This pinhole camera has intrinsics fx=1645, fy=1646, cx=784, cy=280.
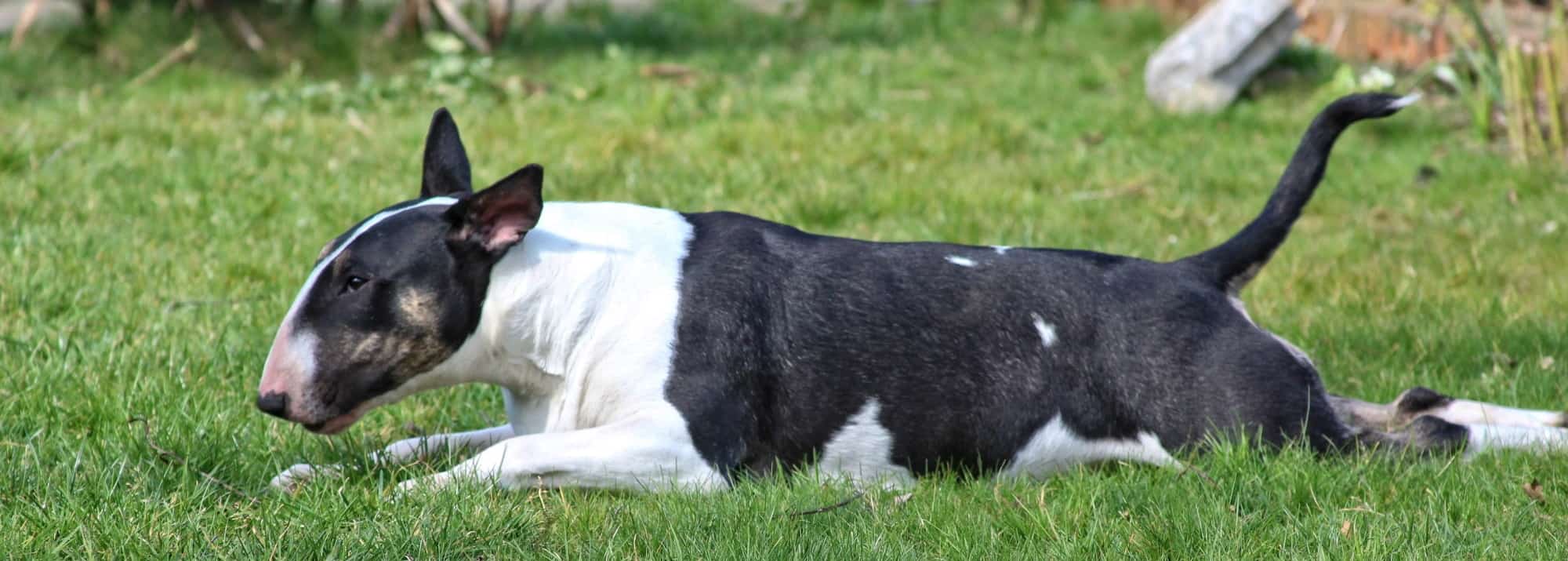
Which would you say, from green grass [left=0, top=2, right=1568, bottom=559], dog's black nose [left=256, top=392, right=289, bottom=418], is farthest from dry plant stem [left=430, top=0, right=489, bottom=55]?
dog's black nose [left=256, top=392, right=289, bottom=418]

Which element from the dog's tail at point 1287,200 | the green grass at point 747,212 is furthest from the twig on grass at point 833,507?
the dog's tail at point 1287,200

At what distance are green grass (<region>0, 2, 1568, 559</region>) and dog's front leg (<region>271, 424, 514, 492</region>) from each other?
7 centimetres

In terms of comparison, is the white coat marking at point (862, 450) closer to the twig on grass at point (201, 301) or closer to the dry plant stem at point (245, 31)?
the twig on grass at point (201, 301)

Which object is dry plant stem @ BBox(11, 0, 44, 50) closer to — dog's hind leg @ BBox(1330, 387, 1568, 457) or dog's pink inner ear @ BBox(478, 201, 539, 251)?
dog's pink inner ear @ BBox(478, 201, 539, 251)

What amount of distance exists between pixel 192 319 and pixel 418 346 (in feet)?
5.84

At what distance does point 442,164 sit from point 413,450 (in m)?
0.73

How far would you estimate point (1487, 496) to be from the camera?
12.1 feet

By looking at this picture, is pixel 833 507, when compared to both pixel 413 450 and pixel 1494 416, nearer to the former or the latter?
pixel 413 450

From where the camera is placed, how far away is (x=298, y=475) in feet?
12.2

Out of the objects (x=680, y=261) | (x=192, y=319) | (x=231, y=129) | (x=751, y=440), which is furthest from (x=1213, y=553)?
(x=231, y=129)

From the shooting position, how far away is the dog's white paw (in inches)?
143

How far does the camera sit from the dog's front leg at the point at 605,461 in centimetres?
359

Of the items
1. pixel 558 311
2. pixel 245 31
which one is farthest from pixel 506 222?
pixel 245 31

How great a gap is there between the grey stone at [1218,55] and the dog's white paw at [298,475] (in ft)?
22.2
